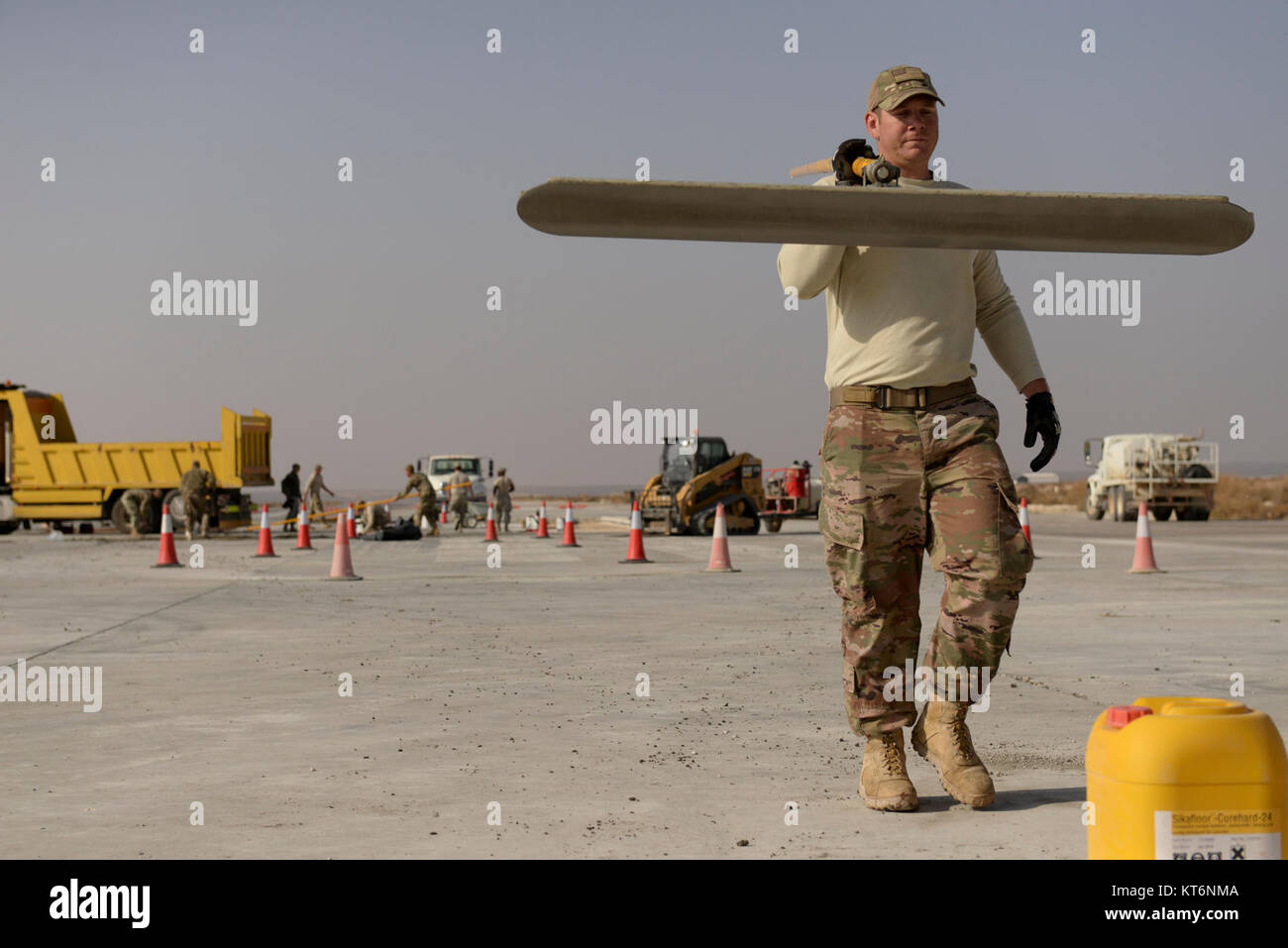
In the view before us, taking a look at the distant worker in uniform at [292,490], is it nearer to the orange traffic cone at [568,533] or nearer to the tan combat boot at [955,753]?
the orange traffic cone at [568,533]

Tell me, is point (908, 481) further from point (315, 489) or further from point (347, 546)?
point (315, 489)

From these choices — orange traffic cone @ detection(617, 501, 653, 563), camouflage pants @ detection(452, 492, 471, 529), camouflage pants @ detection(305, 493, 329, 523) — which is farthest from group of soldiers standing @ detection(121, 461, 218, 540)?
orange traffic cone @ detection(617, 501, 653, 563)

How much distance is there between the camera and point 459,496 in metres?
36.4

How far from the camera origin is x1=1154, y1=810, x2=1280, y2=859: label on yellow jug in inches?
117

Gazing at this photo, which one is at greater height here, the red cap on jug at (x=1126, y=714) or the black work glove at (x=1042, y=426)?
the black work glove at (x=1042, y=426)

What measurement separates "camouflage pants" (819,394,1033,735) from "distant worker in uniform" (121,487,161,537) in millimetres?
28579

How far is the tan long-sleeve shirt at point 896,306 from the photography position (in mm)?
4559

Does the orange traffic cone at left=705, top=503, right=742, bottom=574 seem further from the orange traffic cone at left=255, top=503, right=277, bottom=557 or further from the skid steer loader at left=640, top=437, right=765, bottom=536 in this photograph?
the skid steer loader at left=640, top=437, right=765, bottom=536

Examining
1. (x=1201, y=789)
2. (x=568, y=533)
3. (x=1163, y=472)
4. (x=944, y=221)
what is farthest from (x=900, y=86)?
(x=1163, y=472)

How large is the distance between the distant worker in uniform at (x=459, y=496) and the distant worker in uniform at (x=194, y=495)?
7507mm

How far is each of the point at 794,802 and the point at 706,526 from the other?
25.8 meters

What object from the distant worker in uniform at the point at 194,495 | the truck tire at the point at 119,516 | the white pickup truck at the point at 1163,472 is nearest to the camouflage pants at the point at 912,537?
the distant worker in uniform at the point at 194,495

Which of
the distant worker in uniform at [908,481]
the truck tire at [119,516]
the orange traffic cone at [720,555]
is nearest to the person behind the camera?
the distant worker in uniform at [908,481]

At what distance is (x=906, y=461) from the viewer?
454 centimetres
